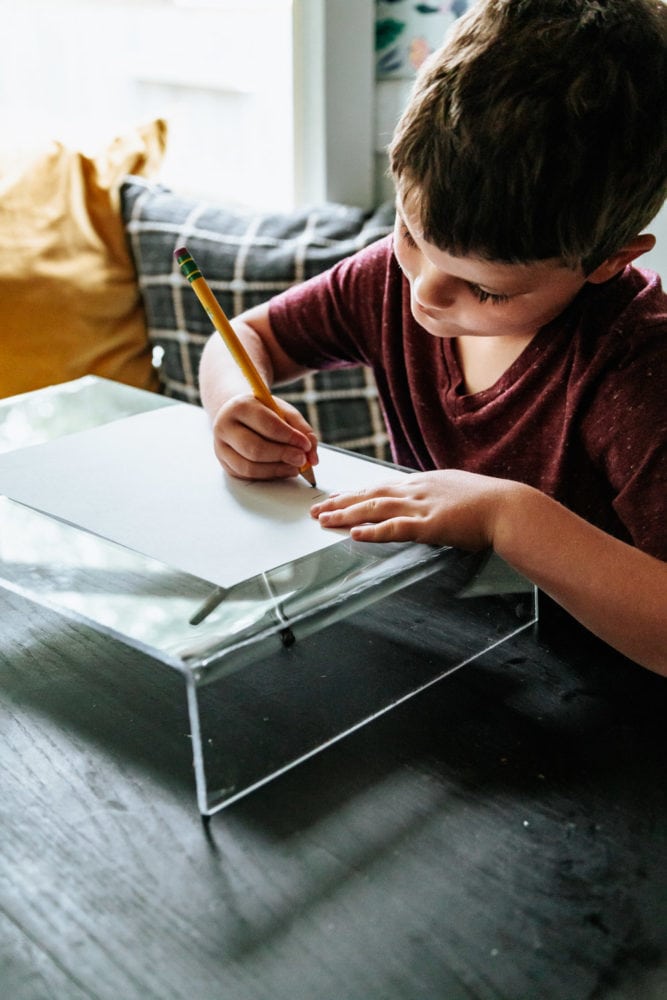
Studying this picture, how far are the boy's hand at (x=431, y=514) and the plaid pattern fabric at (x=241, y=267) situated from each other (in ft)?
2.74

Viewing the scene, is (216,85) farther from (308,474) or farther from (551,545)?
(551,545)

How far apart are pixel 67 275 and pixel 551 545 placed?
1160 mm

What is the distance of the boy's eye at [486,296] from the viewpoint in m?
0.83

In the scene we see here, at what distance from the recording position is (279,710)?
2.36 feet

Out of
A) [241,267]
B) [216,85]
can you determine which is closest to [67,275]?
[241,267]

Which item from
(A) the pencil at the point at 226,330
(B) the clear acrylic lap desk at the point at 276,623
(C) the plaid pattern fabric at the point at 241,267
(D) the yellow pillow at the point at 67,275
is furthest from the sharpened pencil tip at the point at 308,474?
(D) the yellow pillow at the point at 67,275

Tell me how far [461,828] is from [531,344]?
1.63 feet

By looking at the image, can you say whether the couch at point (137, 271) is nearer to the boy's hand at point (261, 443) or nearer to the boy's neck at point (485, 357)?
the boy's neck at point (485, 357)

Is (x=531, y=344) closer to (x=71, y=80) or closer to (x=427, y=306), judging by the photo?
(x=427, y=306)

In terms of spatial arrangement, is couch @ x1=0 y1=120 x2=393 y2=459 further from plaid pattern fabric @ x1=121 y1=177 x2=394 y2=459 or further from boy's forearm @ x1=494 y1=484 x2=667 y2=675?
boy's forearm @ x1=494 y1=484 x2=667 y2=675

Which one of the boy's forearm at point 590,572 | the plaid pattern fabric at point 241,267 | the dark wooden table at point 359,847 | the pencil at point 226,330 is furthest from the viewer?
the plaid pattern fabric at point 241,267

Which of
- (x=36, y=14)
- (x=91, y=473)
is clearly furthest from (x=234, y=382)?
(x=36, y=14)

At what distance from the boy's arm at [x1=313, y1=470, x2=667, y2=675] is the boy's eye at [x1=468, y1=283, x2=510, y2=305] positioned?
5.3 inches

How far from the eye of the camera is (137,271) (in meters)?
1.81
